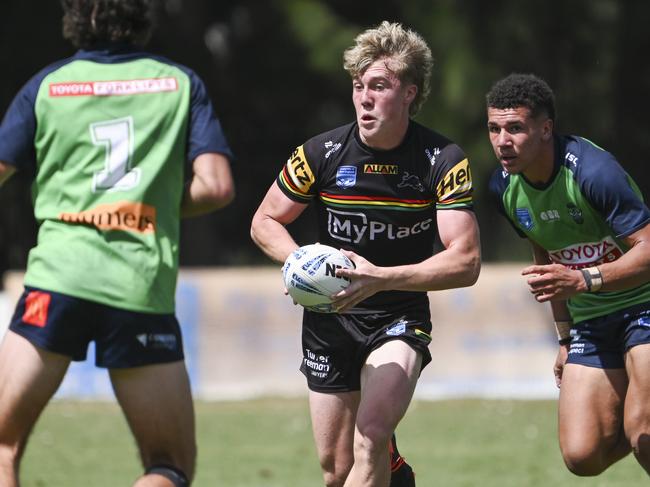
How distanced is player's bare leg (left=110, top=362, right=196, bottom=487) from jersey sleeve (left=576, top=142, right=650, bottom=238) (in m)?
2.27

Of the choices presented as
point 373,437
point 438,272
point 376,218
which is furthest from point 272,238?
point 373,437

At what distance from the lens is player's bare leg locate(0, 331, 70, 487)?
473 cm

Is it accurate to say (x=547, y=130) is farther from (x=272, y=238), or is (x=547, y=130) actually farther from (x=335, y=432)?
(x=335, y=432)

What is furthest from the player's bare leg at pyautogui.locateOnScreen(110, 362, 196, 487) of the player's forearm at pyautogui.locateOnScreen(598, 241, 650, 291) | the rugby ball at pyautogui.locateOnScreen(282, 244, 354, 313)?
the player's forearm at pyautogui.locateOnScreen(598, 241, 650, 291)

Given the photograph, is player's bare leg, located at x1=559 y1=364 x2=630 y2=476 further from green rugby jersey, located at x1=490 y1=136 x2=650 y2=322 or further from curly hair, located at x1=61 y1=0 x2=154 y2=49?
curly hair, located at x1=61 y1=0 x2=154 y2=49

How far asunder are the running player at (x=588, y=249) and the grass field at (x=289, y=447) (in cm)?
196

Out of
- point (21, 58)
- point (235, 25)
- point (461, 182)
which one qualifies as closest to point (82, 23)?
point (461, 182)

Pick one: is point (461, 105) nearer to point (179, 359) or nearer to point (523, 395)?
point (523, 395)

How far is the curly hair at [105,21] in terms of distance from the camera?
500 cm

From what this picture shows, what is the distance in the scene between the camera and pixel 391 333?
5.77 meters

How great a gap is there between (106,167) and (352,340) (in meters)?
1.59

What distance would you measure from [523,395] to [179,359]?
8.82 meters

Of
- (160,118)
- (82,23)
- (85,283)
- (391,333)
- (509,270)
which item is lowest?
(509,270)

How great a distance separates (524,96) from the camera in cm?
602
